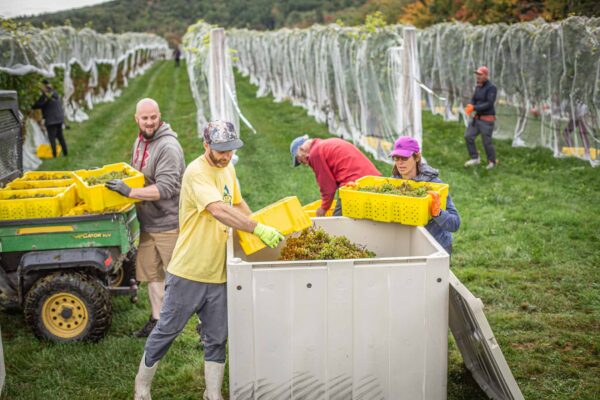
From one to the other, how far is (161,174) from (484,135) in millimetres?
8349

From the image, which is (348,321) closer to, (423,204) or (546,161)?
(423,204)

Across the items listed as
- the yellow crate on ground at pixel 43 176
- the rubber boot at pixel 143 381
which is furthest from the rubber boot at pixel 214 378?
the yellow crate on ground at pixel 43 176

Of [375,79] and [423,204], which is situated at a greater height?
[375,79]

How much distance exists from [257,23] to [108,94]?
79.5 m

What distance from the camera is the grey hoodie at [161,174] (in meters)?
5.49

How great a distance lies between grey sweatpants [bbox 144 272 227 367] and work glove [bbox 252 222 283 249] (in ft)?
1.77

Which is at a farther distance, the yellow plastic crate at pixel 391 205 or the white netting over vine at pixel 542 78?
the white netting over vine at pixel 542 78

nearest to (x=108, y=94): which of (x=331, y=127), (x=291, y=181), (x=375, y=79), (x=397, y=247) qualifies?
(x=331, y=127)

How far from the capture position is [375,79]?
47.1 feet

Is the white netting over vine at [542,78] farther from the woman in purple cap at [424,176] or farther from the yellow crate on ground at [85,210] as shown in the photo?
the yellow crate on ground at [85,210]

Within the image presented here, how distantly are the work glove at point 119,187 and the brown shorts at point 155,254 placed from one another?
1.81ft

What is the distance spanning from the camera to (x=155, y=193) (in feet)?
17.7

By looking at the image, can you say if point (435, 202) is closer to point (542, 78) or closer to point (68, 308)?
point (68, 308)

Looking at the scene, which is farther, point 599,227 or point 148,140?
point 599,227
